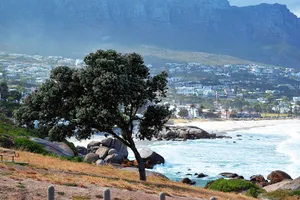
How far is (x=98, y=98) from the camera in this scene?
22328mm

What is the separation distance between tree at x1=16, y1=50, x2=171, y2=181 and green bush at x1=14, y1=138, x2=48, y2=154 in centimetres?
996

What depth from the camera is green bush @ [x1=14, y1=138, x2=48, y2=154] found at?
34.2 m

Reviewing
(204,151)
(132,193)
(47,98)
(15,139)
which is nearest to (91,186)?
(132,193)

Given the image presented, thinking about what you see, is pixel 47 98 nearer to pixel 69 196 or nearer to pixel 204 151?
pixel 69 196

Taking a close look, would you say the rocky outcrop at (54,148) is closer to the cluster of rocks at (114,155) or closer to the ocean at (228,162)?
the cluster of rocks at (114,155)

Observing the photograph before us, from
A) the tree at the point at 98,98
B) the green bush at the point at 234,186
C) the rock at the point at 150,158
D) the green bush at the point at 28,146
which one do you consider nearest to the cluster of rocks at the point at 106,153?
the rock at the point at 150,158

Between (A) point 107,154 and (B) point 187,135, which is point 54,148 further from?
(B) point 187,135

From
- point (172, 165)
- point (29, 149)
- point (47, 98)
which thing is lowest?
point (172, 165)

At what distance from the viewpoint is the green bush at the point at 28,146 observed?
34.2m

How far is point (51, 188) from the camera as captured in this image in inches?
420

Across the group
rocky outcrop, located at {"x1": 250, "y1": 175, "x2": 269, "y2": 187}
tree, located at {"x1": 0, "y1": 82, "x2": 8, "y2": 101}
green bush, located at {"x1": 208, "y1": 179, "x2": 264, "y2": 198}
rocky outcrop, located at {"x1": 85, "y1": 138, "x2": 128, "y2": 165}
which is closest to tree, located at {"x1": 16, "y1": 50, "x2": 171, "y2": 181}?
green bush, located at {"x1": 208, "y1": 179, "x2": 264, "y2": 198}

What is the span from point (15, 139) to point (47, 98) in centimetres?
1479

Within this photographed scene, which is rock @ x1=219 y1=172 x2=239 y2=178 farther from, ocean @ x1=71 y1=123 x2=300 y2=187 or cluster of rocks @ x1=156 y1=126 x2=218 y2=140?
cluster of rocks @ x1=156 y1=126 x2=218 y2=140

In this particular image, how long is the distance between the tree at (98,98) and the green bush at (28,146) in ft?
32.7
